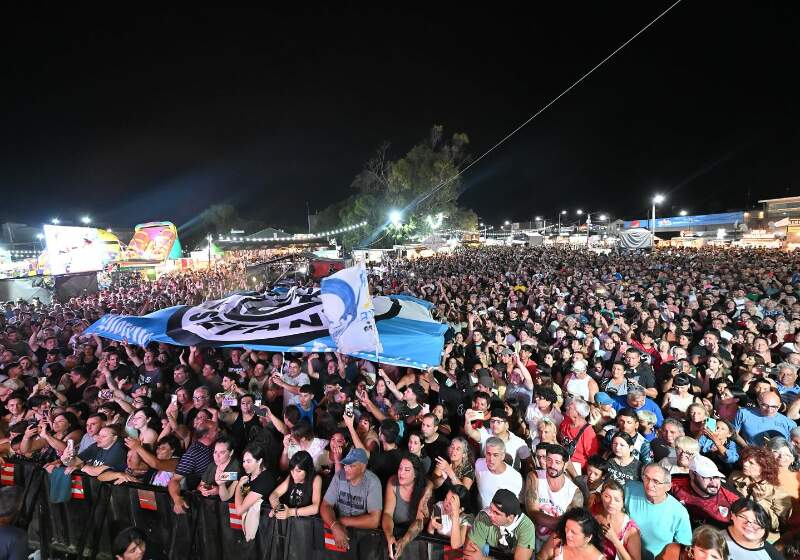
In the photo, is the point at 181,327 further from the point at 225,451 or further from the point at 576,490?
the point at 576,490

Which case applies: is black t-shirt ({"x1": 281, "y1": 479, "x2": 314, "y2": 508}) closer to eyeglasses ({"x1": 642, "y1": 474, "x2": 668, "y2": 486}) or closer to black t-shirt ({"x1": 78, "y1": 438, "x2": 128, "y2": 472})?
black t-shirt ({"x1": 78, "y1": 438, "x2": 128, "y2": 472})

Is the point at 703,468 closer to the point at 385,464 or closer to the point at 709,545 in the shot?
the point at 709,545

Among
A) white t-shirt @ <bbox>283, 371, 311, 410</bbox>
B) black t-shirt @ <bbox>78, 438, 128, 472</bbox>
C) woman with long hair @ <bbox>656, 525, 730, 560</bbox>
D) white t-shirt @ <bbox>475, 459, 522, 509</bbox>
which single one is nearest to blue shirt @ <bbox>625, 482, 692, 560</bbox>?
woman with long hair @ <bbox>656, 525, 730, 560</bbox>

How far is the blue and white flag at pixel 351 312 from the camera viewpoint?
207 inches

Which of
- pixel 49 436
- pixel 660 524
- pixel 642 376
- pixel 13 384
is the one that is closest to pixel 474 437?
pixel 660 524

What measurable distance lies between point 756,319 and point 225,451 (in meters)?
9.77

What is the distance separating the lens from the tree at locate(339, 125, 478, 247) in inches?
1531

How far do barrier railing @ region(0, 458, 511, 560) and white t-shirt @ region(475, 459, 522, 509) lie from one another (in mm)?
520

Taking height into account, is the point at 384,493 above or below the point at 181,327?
below

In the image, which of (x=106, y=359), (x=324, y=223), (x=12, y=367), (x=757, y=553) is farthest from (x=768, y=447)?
(x=324, y=223)

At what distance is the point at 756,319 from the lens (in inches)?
316

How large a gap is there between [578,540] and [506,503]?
462 millimetres

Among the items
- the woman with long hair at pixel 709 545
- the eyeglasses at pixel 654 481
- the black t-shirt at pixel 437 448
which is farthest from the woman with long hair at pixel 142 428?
the woman with long hair at pixel 709 545

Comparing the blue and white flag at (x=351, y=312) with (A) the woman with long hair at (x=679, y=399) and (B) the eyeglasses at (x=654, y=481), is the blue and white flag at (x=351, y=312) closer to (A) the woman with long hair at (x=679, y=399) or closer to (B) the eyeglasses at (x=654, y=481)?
(B) the eyeglasses at (x=654, y=481)
